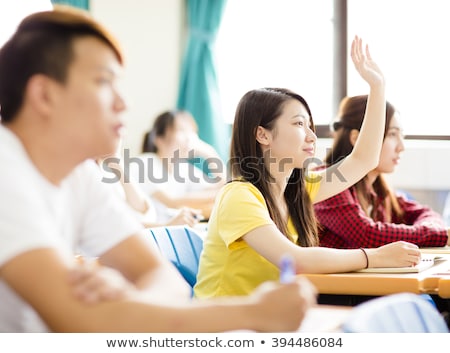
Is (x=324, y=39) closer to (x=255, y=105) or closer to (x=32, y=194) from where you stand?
(x=255, y=105)

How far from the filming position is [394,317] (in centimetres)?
104

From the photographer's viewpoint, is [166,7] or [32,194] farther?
[166,7]

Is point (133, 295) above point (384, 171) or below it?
above

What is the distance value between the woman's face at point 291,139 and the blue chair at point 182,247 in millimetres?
355

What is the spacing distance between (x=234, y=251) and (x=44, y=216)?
36.6 inches

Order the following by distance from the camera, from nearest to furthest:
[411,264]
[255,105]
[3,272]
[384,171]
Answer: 1. [3,272]
2. [411,264]
3. [255,105]
4. [384,171]

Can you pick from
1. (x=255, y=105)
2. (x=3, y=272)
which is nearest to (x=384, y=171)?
(x=255, y=105)

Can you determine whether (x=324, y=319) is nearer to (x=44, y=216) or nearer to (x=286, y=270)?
(x=286, y=270)

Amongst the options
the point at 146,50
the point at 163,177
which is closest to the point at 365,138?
the point at 163,177

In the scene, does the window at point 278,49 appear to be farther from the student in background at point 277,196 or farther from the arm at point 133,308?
the arm at point 133,308

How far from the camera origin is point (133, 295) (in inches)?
36.1

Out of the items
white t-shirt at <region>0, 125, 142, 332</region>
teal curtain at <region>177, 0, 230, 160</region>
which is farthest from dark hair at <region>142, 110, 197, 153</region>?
white t-shirt at <region>0, 125, 142, 332</region>
